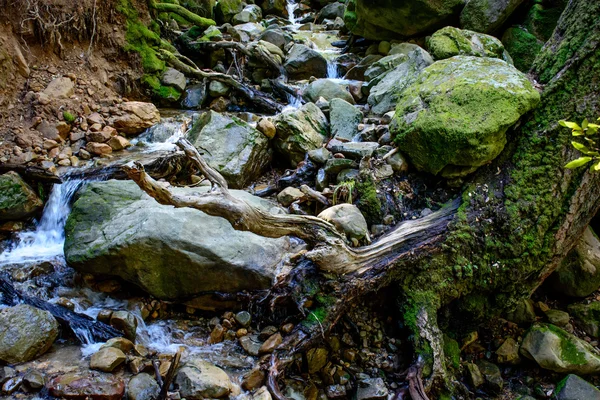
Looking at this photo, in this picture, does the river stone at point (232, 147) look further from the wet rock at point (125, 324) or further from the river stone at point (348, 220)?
the wet rock at point (125, 324)

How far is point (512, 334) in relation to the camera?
4117 millimetres

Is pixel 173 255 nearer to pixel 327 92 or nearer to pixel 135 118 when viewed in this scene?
pixel 135 118

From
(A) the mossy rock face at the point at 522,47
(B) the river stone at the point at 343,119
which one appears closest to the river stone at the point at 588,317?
(B) the river stone at the point at 343,119

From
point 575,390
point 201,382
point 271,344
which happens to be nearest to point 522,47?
point 575,390

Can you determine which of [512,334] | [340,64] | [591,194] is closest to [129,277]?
[512,334]

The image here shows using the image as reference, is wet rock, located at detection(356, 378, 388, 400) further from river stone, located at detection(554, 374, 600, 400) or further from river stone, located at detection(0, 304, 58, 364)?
river stone, located at detection(0, 304, 58, 364)

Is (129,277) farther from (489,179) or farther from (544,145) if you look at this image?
(544,145)

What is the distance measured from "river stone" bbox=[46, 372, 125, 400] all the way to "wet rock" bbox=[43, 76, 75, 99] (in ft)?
16.7

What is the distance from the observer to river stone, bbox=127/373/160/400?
2865 millimetres

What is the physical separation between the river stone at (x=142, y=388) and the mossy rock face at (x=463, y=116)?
325 cm

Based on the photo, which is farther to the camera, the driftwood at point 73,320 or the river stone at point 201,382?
the driftwood at point 73,320

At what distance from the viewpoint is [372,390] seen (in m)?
3.27

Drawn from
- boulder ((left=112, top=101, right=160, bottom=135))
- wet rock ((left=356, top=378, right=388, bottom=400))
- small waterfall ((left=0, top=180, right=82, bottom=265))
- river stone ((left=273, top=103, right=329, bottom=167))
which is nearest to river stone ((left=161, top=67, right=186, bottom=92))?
boulder ((left=112, top=101, right=160, bottom=135))

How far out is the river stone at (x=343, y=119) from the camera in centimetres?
586
